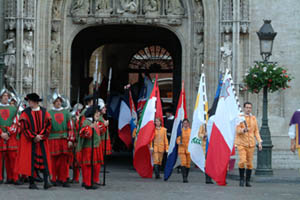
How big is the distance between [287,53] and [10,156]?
10.9 meters

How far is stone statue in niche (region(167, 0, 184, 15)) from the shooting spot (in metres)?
24.7

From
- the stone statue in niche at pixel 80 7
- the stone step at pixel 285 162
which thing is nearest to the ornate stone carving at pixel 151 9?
the stone statue in niche at pixel 80 7

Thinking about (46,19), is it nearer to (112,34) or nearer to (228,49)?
(228,49)

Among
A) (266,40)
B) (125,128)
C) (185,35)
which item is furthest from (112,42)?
(266,40)

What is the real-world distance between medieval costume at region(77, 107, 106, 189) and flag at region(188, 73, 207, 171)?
2846 mm

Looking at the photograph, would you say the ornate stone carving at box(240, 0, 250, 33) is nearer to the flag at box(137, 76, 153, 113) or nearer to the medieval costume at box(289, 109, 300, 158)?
the flag at box(137, 76, 153, 113)

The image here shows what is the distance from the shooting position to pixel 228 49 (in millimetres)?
23250

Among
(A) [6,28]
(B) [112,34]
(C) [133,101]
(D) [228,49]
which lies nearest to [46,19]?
(A) [6,28]

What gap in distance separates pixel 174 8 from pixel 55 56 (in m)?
4.30

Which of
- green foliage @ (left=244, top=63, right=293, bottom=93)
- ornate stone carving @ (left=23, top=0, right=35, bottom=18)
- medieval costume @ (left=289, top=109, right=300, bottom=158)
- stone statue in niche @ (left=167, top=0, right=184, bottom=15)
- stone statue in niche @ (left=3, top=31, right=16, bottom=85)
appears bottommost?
medieval costume @ (left=289, top=109, right=300, bottom=158)

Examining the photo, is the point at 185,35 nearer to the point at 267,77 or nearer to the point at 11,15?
the point at 11,15

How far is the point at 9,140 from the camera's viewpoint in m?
16.5

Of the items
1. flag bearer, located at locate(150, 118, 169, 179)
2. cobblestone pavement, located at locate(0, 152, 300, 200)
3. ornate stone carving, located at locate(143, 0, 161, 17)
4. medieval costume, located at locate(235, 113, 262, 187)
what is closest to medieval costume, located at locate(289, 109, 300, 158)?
cobblestone pavement, located at locate(0, 152, 300, 200)

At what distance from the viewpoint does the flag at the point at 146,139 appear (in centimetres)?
1939
